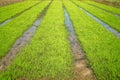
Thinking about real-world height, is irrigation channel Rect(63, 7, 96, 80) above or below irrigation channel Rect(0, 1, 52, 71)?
below

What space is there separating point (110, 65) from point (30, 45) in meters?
4.43

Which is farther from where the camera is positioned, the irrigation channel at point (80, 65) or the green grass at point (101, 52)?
the green grass at point (101, 52)

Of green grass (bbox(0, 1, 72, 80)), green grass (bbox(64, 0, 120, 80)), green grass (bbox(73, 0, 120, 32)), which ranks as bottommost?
green grass (bbox(73, 0, 120, 32))

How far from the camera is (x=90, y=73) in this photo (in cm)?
664

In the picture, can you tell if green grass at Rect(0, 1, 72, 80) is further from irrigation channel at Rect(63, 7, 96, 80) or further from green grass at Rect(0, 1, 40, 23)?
green grass at Rect(0, 1, 40, 23)

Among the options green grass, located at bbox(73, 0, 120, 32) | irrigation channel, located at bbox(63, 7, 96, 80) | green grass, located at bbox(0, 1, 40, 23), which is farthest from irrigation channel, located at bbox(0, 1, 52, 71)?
green grass, located at bbox(73, 0, 120, 32)

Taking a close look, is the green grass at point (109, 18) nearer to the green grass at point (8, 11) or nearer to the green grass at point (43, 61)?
the green grass at point (43, 61)

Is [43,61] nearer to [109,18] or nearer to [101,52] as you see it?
[101,52]

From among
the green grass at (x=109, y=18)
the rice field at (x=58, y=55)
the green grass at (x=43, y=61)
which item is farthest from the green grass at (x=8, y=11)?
the green grass at (x=109, y=18)

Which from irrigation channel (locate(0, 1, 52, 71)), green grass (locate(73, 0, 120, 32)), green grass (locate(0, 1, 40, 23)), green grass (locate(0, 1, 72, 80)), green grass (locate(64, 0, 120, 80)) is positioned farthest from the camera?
green grass (locate(0, 1, 40, 23))

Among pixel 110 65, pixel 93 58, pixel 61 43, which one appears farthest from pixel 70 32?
pixel 110 65

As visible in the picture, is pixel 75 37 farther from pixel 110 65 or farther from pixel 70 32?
pixel 110 65

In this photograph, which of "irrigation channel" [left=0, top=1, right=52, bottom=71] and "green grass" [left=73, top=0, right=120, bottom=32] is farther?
"green grass" [left=73, top=0, right=120, bottom=32]

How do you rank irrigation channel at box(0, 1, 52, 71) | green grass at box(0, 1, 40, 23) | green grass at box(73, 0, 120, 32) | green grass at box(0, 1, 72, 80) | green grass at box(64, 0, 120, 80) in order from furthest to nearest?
green grass at box(0, 1, 40, 23)
green grass at box(73, 0, 120, 32)
irrigation channel at box(0, 1, 52, 71)
green grass at box(64, 0, 120, 80)
green grass at box(0, 1, 72, 80)
